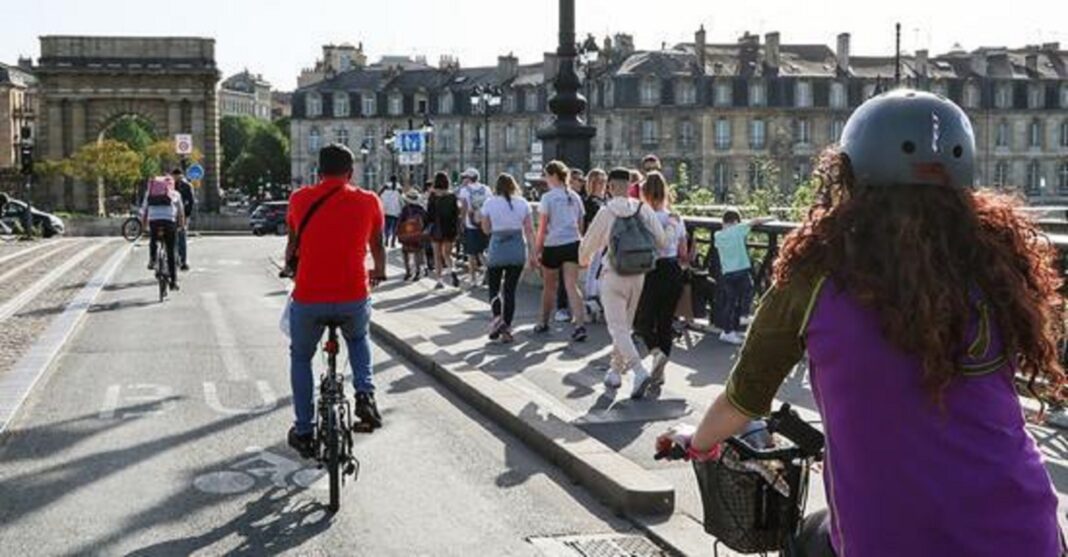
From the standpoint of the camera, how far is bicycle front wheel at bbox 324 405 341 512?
742 cm

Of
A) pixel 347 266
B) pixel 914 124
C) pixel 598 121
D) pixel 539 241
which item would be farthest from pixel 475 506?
pixel 598 121

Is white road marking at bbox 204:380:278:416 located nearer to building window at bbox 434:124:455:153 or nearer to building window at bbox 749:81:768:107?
building window at bbox 749:81:768:107

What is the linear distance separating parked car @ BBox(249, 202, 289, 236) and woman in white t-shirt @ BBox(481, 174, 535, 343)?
45.5 metres

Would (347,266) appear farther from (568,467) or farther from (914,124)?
(914,124)

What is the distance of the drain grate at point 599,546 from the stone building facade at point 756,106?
8086 centimetres

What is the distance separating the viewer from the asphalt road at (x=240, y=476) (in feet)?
22.5

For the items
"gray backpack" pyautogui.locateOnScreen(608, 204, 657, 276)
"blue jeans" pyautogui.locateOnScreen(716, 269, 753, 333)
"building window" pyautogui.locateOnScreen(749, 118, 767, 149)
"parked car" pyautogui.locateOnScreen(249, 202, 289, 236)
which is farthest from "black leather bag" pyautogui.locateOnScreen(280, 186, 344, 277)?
"building window" pyautogui.locateOnScreen(749, 118, 767, 149)

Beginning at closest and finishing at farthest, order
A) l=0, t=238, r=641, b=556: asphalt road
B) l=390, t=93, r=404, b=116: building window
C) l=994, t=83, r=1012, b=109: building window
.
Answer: l=0, t=238, r=641, b=556: asphalt road < l=994, t=83, r=1012, b=109: building window < l=390, t=93, r=404, b=116: building window

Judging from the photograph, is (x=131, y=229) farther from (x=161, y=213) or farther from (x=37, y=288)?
(x=161, y=213)

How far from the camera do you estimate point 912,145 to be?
9.48 feet

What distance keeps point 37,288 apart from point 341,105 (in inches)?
3434

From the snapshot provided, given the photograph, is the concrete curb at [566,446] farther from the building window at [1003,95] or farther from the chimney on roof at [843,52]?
the building window at [1003,95]

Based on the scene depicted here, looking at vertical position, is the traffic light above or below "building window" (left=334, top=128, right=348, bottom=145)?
below

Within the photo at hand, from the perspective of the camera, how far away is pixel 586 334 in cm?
1495
